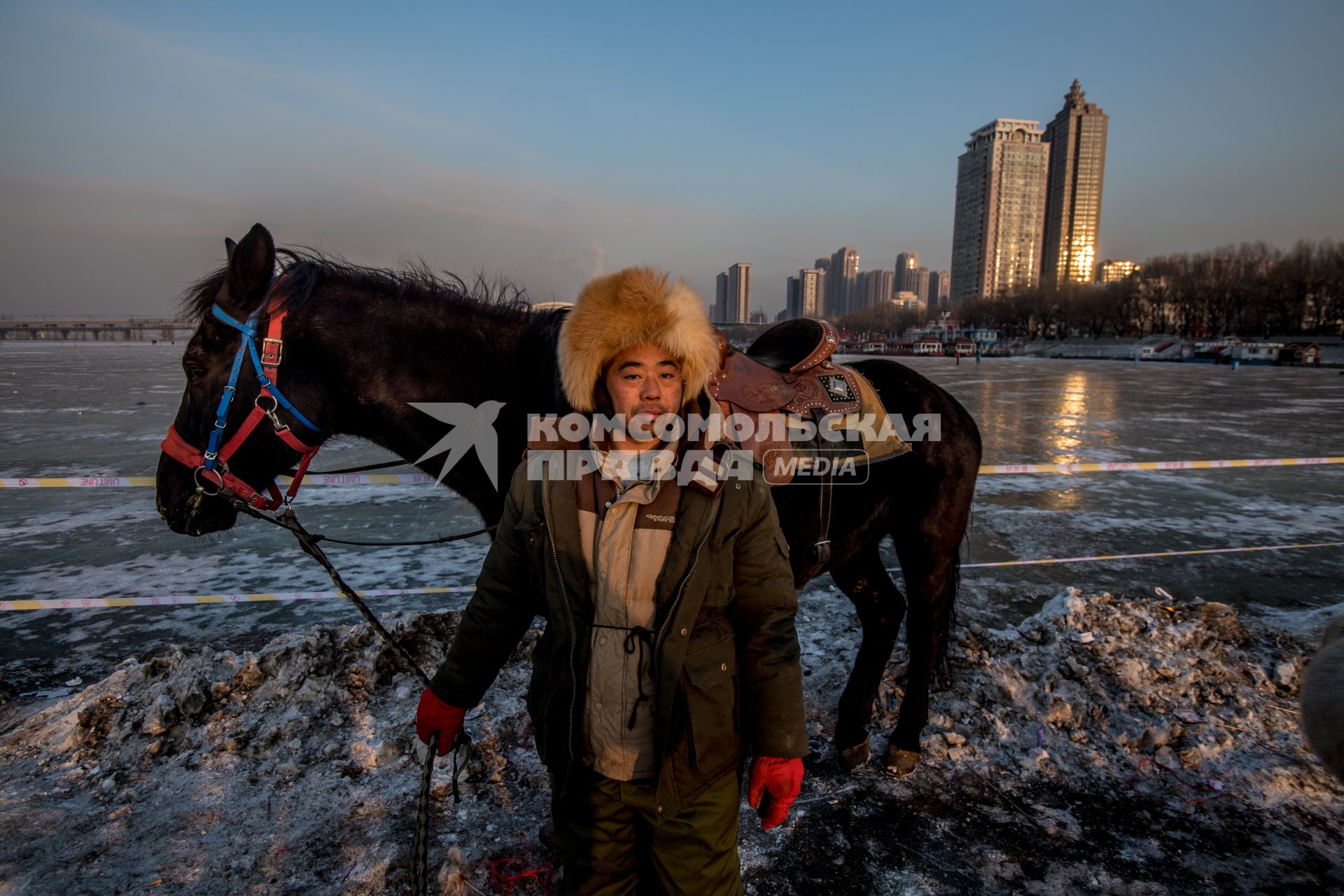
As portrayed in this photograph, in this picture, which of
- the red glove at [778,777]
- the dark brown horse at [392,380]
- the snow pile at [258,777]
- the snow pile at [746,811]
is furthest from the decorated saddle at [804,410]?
the snow pile at [258,777]

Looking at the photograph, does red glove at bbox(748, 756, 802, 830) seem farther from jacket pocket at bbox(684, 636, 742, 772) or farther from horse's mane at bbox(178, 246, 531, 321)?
horse's mane at bbox(178, 246, 531, 321)

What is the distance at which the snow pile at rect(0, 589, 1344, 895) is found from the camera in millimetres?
2305

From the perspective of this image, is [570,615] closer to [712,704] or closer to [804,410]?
[712,704]

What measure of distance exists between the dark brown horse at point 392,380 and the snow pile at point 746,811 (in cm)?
45

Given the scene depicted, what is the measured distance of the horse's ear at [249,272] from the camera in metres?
2.37

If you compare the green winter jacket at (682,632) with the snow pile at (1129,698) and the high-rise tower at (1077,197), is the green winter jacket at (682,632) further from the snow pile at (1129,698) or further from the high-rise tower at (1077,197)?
the high-rise tower at (1077,197)

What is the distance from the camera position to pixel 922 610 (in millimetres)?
3145

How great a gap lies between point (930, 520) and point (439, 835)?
2.51 meters

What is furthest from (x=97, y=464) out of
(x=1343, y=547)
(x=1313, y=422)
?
(x=1313, y=422)

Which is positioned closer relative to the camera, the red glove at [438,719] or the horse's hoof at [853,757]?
the red glove at [438,719]

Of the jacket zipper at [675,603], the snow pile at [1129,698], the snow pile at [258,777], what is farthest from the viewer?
the snow pile at [1129,698]

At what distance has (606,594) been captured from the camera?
167 cm

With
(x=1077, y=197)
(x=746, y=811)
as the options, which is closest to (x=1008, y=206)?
(x=1077, y=197)

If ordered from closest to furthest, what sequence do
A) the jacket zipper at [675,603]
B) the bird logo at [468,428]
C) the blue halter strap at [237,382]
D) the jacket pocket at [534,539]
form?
the jacket zipper at [675,603] < the jacket pocket at [534,539] < the blue halter strap at [237,382] < the bird logo at [468,428]
